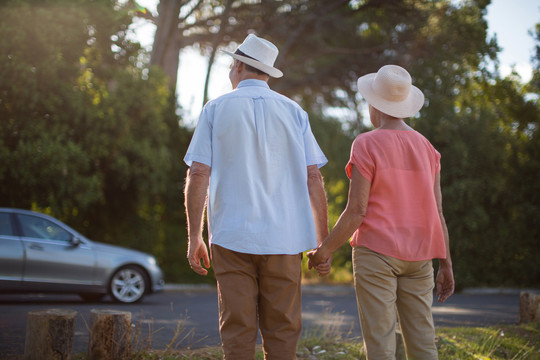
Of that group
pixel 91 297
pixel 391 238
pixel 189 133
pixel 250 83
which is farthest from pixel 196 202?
pixel 189 133

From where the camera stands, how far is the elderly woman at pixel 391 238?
325cm

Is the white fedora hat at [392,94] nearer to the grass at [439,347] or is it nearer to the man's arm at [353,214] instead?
the man's arm at [353,214]

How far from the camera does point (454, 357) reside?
18.4ft

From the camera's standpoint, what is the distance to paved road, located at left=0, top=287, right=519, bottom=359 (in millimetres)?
6414

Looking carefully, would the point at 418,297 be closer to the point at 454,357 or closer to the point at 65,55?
the point at 454,357

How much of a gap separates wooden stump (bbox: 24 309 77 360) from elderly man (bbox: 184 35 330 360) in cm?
194

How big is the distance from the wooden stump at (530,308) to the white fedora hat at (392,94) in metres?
5.12

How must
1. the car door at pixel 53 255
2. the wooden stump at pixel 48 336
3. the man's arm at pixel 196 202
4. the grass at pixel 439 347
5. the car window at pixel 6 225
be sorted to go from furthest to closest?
1. the car door at pixel 53 255
2. the car window at pixel 6 225
3. the grass at pixel 439 347
4. the wooden stump at pixel 48 336
5. the man's arm at pixel 196 202

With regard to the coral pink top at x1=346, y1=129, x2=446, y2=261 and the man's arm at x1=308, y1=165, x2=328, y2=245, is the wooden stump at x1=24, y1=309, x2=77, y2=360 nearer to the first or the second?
the man's arm at x1=308, y1=165, x2=328, y2=245

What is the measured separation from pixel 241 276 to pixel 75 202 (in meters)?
10.8

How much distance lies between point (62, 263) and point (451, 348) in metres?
6.63

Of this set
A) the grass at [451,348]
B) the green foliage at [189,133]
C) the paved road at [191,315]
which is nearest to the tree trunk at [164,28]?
the green foliage at [189,133]

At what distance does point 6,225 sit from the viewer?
32.3 ft

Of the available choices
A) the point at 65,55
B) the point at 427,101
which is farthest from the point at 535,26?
the point at 65,55
